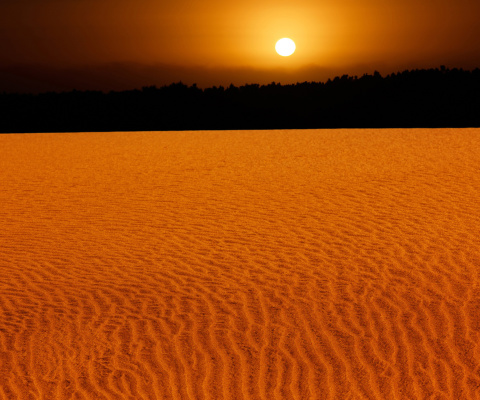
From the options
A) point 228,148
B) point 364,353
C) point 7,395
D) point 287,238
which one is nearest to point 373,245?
point 287,238

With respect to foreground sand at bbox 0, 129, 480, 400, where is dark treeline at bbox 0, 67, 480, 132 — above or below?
above

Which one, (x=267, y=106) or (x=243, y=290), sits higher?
(x=267, y=106)

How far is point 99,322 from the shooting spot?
7.09 m

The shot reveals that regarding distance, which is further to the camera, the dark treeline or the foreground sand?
the dark treeline

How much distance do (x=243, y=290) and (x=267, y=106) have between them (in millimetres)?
60841

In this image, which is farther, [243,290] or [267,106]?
[267,106]

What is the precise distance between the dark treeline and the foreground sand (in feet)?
151

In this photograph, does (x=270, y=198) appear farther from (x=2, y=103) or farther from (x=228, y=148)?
(x=2, y=103)

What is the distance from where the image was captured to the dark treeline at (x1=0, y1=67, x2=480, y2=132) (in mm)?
61969

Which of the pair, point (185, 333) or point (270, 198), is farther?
point (270, 198)

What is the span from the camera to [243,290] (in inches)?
320

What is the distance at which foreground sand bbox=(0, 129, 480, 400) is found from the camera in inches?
226

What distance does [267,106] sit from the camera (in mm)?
68000

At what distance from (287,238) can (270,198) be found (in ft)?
13.9
